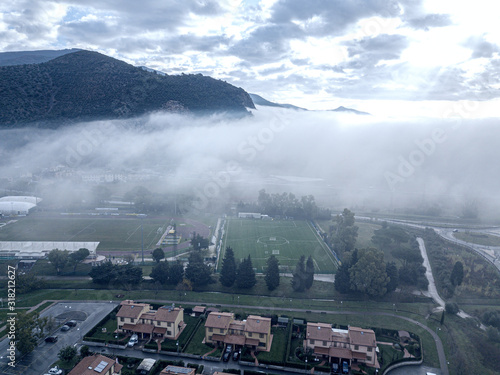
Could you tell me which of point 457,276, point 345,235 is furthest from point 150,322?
point 457,276

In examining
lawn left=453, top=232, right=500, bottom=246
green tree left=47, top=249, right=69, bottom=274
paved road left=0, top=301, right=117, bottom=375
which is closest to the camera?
paved road left=0, top=301, right=117, bottom=375

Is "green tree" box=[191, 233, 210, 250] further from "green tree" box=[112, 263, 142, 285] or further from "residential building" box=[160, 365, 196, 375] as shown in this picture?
"residential building" box=[160, 365, 196, 375]

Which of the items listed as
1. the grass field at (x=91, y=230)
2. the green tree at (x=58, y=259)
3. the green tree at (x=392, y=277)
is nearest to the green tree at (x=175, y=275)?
the green tree at (x=58, y=259)

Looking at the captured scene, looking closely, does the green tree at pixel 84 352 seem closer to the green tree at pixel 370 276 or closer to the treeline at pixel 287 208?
the green tree at pixel 370 276

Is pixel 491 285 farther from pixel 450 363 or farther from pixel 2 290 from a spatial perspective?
pixel 2 290

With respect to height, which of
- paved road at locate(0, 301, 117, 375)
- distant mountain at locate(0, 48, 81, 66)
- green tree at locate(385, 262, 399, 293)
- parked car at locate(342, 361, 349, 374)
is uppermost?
distant mountain at locate(0, 48, 81, 66)

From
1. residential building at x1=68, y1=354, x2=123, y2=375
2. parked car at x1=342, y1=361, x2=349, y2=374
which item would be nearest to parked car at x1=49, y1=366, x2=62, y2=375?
residential building at x1=68, y1=354, x2=123, y2=375

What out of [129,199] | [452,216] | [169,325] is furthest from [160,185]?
[452,216]
